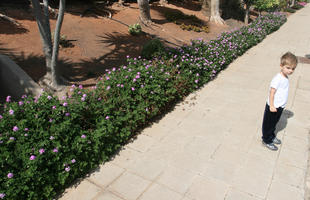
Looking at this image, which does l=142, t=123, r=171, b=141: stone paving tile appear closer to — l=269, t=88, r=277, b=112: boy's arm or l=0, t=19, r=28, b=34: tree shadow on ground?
l=269, t=88, r=277, b=112: boy's arm

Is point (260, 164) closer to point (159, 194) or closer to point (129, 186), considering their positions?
point (159, 194)

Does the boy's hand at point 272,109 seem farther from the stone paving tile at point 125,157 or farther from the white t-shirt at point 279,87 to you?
the stone paving tile at point 125,157

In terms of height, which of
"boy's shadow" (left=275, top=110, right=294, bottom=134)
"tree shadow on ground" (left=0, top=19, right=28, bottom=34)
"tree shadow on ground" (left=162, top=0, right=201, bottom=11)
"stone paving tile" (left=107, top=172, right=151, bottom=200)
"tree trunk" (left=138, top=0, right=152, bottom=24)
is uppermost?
"tree shadow on ground" (left=162, top=0, right=201, bottom=11)

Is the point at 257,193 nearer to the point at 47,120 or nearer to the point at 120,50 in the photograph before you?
the point at 47,120

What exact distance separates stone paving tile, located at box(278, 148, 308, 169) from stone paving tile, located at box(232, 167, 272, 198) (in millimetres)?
567

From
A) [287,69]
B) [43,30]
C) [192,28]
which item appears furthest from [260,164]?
[192,28]

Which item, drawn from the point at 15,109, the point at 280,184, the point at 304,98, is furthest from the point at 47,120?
the point at 304,98

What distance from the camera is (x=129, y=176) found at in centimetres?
364

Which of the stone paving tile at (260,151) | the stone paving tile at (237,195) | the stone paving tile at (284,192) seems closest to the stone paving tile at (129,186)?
the stone paving tile at (237,195)

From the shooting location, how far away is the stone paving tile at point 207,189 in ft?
10.8

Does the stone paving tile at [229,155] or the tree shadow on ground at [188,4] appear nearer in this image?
the stone paving tile at [229,155]

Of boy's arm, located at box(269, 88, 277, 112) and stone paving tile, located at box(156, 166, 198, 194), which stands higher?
boy's arm, located at box(269, 88, 277, 112)

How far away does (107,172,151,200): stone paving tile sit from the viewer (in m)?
3.33

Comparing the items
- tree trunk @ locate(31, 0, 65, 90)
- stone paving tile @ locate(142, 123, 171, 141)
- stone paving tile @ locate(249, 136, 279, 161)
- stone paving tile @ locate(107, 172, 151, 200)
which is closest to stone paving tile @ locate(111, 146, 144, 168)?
stone paving tile @ locate(107, 172, 151, 200)
